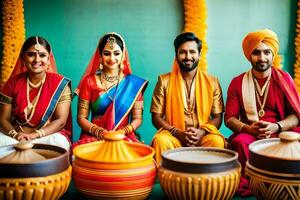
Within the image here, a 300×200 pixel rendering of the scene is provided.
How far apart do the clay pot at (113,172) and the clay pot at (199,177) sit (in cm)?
14

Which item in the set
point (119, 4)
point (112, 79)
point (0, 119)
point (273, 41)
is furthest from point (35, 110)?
point (273, 41)

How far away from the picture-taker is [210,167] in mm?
2521

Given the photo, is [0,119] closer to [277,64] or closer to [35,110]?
[35,110]

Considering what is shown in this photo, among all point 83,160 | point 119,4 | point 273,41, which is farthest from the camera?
point 119,4

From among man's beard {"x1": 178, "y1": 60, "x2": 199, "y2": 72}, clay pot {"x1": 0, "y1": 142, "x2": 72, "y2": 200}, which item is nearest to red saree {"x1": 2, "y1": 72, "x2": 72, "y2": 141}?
man's beard {"x1": 178, "y1": 60, "x2": 199, "y2": 72}

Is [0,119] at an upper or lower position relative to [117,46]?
lower

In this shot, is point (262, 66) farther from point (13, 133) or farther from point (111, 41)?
point (13, 133)

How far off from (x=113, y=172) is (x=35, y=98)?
5.15 ft

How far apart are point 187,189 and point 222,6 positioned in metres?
3.17

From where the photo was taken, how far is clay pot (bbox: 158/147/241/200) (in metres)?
2.51

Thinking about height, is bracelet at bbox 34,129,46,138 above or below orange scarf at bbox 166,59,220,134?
below

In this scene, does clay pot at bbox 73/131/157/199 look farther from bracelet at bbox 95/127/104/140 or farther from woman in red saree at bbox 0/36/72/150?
woman in red saree at bbox 0/36/72/150

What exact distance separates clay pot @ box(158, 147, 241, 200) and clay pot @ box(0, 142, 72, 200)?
563 millimetres

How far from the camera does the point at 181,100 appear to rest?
4016 mm
